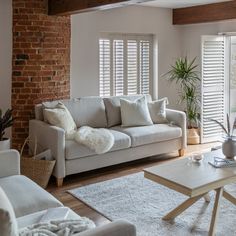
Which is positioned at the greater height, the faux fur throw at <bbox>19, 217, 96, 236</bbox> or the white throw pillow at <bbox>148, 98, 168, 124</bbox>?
the white throw pillow at <bbox>148, 98, 168, 124</bbox>

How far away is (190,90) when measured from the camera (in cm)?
610

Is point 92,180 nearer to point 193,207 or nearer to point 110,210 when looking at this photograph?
point 110,210

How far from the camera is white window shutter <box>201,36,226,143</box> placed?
19.7 feet

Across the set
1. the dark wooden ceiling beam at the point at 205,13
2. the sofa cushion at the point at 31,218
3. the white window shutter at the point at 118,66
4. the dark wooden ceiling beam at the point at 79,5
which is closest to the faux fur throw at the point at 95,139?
the dark wooden ceiling beam at the point at 79,5

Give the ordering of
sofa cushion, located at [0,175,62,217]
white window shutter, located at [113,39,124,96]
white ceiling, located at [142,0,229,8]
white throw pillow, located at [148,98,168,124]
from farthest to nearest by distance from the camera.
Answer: white window shutter, located at [113,39,124,96]
white ceiling, located at [142,0,229,8]
white throw pillow, located at [148,98,168,124]
sofa cushion, located at [0,175,62,217]

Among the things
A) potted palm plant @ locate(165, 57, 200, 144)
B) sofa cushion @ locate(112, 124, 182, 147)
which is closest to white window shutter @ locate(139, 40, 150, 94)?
potted palm plant @ locate(165, 57, 200, 144)

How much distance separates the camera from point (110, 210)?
3.46 meters

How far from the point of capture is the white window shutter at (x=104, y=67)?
5770 mm

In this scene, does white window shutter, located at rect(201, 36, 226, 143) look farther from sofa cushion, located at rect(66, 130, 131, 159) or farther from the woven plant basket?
the woven plant basket

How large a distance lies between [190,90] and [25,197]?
4158 mm

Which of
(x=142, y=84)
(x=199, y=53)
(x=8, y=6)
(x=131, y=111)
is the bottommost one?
(x=131, y=111)

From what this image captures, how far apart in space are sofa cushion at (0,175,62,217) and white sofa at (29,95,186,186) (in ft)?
4.06

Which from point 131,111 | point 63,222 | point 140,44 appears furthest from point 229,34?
point 63,222

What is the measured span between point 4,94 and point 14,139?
65 centimetres
